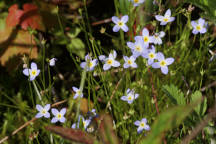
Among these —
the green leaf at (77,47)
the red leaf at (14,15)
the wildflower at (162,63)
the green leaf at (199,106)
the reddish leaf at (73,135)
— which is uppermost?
the red leaf at (14,15)

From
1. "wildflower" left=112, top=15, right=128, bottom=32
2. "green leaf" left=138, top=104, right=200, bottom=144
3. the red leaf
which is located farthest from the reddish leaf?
the red leaf

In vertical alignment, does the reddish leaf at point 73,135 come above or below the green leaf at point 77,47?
below

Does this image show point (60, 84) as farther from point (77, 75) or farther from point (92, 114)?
point (92, 114)

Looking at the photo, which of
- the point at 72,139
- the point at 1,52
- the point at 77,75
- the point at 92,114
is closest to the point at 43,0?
the point at 1,52

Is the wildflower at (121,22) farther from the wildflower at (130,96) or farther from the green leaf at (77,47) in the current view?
the green leaf at (77,47)

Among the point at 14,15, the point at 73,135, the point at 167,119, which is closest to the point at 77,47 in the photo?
the point at 14,15

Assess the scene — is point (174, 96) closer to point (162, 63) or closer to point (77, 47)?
point (162, 63)

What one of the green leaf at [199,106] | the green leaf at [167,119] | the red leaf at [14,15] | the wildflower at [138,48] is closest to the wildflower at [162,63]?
the wildflower at [138,48]
